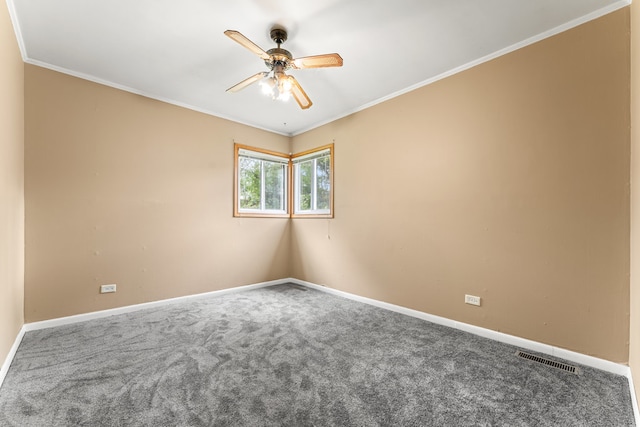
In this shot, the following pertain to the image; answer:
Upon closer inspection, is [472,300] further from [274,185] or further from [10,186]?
[10,186]

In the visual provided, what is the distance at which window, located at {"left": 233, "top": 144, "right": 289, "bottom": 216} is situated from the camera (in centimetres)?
455

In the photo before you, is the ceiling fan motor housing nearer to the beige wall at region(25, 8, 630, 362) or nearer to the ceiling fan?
the ceiling fan

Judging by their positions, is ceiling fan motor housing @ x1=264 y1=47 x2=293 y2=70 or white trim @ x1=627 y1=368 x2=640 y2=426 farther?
ceiling fan motor housing @ x1=264 y1=47 x2=293 y2=70

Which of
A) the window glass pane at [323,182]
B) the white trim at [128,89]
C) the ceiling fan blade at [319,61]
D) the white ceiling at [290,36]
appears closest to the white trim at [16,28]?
the white ceiling at [290,36]

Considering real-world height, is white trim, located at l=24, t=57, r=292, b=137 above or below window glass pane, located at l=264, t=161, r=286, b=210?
above

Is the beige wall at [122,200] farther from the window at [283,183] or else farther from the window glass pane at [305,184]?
the window glass pane at [305,184]

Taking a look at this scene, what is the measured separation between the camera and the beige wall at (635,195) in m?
1.75

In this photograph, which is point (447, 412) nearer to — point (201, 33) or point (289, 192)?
point (201, 33)

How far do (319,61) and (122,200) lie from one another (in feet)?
9.36

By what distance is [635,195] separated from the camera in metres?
1.86

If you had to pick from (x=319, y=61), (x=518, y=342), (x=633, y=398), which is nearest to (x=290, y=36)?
(x=319, y=61)

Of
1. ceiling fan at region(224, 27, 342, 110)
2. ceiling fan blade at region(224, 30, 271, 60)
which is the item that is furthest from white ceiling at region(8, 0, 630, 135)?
ceiling fan blade at region(224, 30, 271, 60)

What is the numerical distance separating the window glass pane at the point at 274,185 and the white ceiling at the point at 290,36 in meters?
1.74

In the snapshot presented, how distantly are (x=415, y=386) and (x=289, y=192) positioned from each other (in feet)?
12.5
